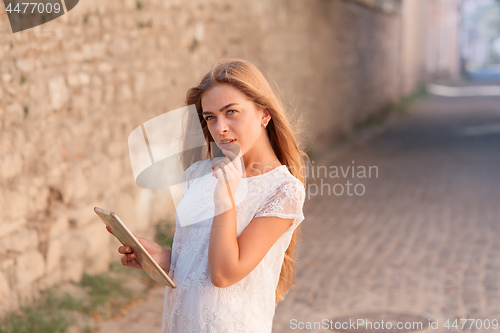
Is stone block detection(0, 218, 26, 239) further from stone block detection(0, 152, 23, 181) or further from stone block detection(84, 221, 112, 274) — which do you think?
stone block detection(84, 221, 112, 274)

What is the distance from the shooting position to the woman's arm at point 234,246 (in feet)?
5.53

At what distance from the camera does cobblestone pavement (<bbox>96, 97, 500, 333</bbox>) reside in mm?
4215

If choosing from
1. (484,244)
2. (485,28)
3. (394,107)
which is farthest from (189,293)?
(485,28)

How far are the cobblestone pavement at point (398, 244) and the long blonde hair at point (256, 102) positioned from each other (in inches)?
86.5

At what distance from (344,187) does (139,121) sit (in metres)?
3.93

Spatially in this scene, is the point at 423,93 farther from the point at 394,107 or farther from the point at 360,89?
the point at 360,89

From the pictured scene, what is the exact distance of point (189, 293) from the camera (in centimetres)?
182

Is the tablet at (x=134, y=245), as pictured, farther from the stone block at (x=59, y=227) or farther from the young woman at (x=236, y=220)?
the stone block at (x=59, y=227)

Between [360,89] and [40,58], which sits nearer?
[40,58]

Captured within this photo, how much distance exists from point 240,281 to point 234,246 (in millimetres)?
168

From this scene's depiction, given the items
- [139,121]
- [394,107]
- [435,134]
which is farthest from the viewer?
[394,107]

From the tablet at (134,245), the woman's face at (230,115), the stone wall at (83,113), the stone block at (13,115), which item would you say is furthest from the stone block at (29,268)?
the woman's face at (230,115)

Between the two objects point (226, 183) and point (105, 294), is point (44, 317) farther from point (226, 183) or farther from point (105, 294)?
point (226, 183)

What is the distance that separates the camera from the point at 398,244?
19.1 feet
